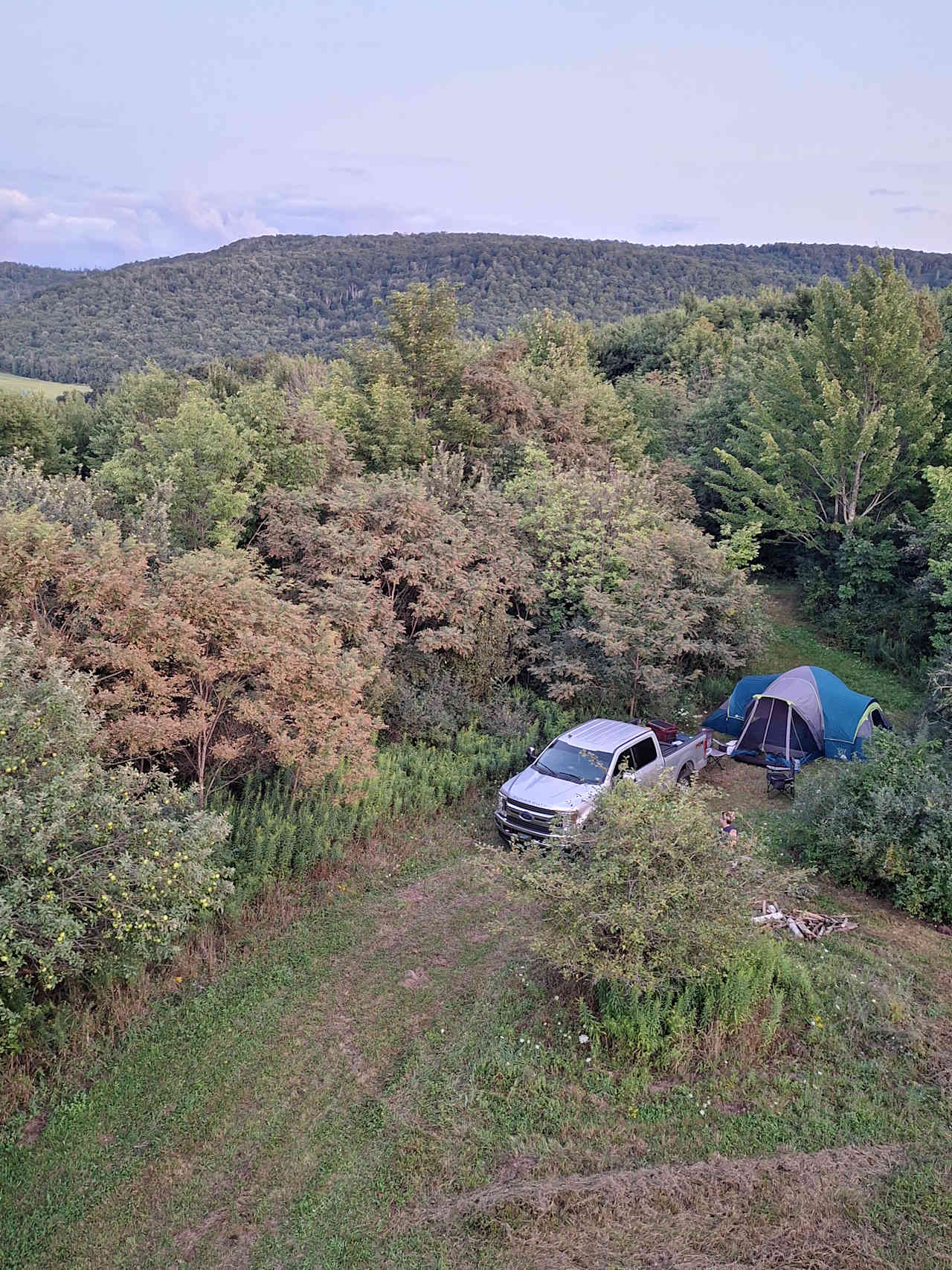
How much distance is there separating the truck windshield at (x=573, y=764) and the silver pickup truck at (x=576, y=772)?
11mm

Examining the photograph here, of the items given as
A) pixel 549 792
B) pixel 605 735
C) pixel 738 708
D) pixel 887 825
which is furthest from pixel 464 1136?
pixel 738 708

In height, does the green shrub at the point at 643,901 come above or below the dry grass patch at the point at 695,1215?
above

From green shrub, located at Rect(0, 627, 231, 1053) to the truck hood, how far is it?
4.56 m

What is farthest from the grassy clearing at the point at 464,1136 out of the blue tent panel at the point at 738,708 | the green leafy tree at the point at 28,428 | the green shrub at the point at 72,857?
the green leafy tree at the point at 28,428

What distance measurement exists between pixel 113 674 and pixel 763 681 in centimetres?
1165

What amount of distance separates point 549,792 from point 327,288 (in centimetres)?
8093

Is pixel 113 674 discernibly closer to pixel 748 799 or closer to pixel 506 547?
pixel 506 547

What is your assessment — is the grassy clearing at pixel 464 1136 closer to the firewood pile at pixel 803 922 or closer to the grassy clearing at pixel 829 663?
the firewood pile at pixel 803 922

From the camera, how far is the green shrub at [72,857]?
247 inches

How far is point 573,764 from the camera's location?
38.9 ft

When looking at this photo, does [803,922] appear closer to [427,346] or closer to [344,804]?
[344,804]

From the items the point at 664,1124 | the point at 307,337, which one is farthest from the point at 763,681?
the point at 307,337

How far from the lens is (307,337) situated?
235ft

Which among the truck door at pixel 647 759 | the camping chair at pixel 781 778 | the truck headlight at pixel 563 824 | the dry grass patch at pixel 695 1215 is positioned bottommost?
the camping chair at pixel 781 778
